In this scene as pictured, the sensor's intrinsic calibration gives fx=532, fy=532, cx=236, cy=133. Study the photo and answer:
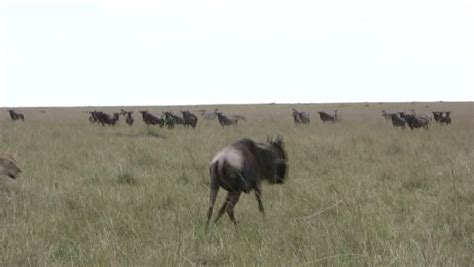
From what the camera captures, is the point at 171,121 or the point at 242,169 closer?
the point at 242,169

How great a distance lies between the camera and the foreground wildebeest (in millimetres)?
5609

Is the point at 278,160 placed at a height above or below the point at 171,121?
above

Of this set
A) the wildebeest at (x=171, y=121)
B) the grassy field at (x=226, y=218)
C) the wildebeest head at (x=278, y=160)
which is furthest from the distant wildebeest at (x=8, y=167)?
the wildebeest at (x=171, y=121)

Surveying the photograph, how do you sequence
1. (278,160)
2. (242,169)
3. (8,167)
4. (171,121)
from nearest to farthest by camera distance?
(242,169) < (278,160) < (8,167) < (171,121)

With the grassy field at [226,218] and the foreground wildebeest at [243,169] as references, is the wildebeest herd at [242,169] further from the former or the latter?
the grassy field at [226,218]

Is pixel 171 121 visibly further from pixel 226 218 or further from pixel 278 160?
pixel 278 160

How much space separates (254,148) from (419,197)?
264 cm

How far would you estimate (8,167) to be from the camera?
23.9 feet

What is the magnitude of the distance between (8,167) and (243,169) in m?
3.60

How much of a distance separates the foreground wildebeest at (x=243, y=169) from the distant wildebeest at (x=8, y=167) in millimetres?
3132

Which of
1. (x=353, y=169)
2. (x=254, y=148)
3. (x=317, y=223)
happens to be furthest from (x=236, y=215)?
(x=353, y=169)

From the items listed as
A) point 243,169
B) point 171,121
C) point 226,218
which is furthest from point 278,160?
point 171,121

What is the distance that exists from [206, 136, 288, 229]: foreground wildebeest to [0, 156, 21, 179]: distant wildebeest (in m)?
3.13

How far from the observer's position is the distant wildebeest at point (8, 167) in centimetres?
725
